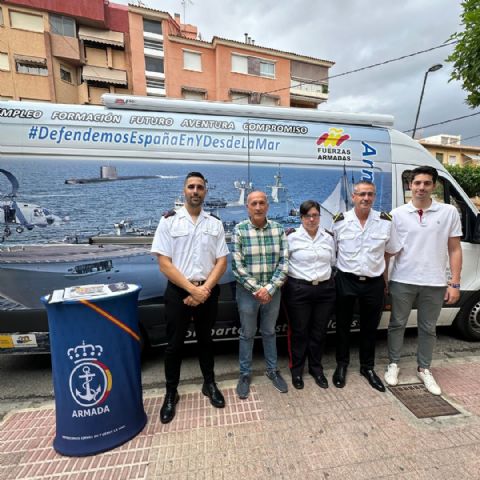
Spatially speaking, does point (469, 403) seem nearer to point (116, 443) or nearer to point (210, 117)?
point (116, 443)

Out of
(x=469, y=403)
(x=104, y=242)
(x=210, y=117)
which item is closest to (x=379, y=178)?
(x=210, y=117)

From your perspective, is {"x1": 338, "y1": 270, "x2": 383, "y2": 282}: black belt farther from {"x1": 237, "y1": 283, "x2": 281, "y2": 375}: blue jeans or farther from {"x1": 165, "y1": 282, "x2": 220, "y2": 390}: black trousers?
{"x1": 165, "y1": 282, "x2": 220, "y2": 390}: black trousers

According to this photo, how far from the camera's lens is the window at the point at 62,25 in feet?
60.2

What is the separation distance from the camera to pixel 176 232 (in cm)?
236

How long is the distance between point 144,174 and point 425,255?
269 centimetres

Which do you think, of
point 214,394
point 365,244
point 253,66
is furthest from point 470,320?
point 253,66

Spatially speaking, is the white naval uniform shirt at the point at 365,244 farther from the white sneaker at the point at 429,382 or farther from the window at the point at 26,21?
the window at the point at 26,21

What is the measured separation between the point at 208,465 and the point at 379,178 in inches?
121

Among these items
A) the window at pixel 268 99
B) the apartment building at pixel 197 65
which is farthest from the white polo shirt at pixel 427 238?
the window at pixel 268 99

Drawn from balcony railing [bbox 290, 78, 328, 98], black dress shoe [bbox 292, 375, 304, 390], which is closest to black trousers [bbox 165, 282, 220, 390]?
black dress shoe [bbox 292, 375, 304, 390]

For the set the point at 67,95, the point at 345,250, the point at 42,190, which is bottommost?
the point at 345,250

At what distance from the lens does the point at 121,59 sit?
20969 millimetres

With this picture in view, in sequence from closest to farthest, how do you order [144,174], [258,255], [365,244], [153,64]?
[258,255] < [365,244] < [144,174] < [153,64]

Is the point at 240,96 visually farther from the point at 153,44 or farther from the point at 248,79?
the point at 153,44
